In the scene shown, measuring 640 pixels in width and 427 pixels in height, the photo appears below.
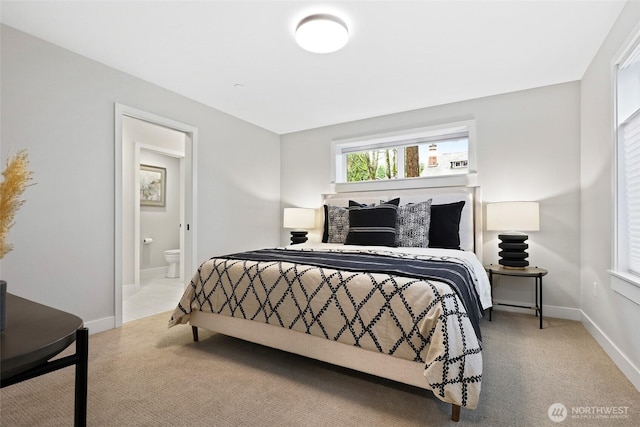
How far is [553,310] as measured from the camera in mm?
3170

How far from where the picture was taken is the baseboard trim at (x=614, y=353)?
185 centimetres

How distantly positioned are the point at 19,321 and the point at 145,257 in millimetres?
4998

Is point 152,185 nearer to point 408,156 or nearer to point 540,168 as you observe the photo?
point 408,156

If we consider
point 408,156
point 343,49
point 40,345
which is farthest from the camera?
point 408,156

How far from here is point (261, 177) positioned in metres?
4.69

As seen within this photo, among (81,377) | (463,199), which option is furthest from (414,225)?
(81,377)

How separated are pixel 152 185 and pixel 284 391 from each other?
4.93m

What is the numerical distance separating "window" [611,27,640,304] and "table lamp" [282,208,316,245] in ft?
10.3

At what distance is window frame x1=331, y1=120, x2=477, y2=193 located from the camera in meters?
3.61

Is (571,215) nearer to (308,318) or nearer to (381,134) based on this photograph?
(381,134)

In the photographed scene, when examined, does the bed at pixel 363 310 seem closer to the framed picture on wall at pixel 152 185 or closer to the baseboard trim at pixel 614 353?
the baseboard trim at pixel 614 353

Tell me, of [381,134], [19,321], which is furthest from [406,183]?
[19,321]

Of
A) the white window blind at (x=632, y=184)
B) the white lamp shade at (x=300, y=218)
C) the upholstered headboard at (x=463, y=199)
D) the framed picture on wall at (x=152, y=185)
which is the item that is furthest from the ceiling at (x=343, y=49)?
the framed picture on wall at (x=152, y=185)

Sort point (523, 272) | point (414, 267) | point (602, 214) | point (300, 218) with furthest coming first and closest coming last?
point (300, 218), point (523, 272), point (602, 214), point (414, 267)
